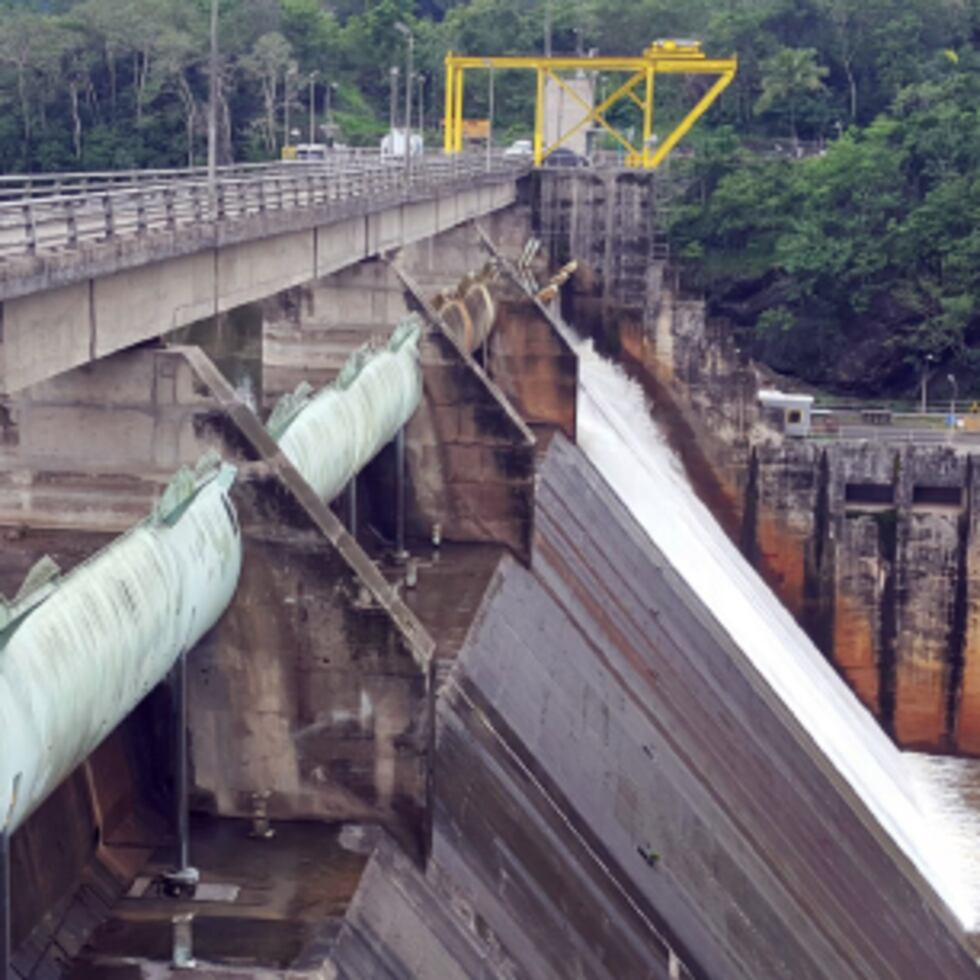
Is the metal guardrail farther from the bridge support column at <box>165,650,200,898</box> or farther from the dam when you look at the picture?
the bridge support column at <box>165,650,200,898</box>

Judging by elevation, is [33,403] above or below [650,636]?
above

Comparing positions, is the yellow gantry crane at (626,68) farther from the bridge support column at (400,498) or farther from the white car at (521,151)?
the bridge support column at (400,498)

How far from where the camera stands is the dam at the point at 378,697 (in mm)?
12719

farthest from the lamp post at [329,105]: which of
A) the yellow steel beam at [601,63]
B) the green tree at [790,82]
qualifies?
the yellow steel beam at [601,63]

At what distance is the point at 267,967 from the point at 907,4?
61740mm

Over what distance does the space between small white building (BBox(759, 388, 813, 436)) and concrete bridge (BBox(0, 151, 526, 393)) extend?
10888mm

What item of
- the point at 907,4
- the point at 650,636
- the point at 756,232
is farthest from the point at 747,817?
the point at 907,4

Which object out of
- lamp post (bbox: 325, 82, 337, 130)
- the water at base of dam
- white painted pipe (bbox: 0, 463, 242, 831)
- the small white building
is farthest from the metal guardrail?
lamp post (bbox: 325, 82, 337, 130)

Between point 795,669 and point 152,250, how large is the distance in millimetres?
16837

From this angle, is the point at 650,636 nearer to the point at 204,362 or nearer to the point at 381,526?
the point at 381,526

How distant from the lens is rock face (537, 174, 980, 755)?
3344cm

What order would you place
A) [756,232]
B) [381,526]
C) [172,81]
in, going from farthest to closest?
[172,81], [756,232], [381,526]

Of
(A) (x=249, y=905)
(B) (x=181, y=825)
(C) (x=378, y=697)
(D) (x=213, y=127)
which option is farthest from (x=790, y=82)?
(A) (x=249, y=905)

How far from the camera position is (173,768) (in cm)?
1438
